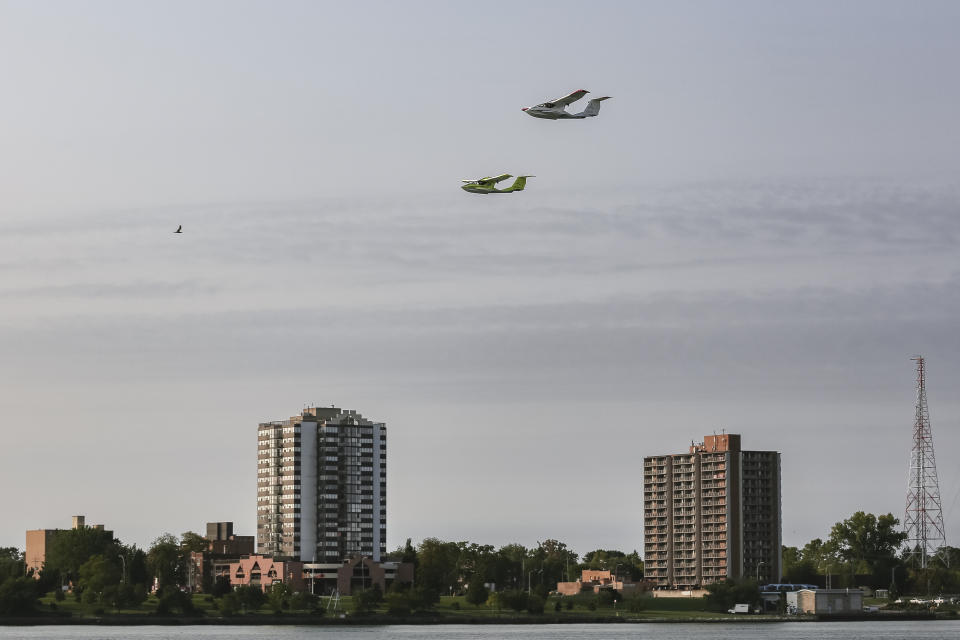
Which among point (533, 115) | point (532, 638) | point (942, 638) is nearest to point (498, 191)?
point (533, 115)

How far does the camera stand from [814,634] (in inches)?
7810

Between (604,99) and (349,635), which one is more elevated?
(604,99)

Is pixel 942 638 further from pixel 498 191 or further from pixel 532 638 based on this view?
pixel 498 191

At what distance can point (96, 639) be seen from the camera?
180m

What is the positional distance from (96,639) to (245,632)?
933 inches

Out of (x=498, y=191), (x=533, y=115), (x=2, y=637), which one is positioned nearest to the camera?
(x=533, y=115)

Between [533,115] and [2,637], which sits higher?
[533,115]

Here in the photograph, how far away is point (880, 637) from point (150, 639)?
80.5 metres

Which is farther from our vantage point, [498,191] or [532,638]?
[532,638]

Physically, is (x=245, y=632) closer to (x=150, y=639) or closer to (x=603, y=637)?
(x=150, y=639)

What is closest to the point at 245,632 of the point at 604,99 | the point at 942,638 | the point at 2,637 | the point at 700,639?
the point at 2,637

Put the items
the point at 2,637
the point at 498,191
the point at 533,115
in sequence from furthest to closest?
the point at 2,637 → the point at 498,191 → the point at 533,115

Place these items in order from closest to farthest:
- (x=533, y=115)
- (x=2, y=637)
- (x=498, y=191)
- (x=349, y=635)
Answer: (x=533, y=115)
(x=498, y=191)
(x=2, y=637)
(x=349, y=635)

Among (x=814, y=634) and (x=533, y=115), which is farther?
(x=814, y=634)
